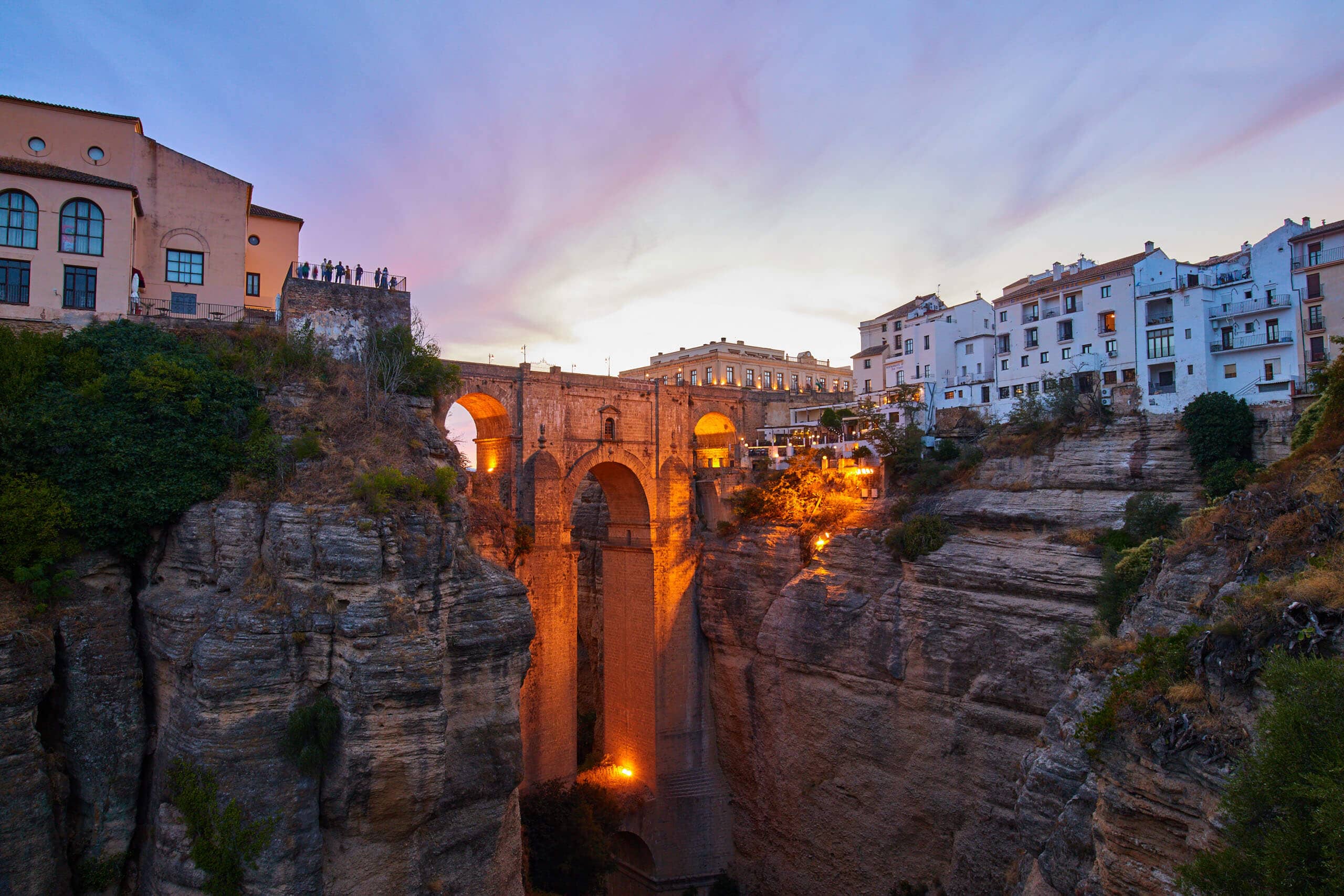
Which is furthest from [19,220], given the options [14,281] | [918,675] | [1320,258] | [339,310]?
[1320,258]

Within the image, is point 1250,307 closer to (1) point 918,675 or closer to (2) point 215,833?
(1) point 918,675

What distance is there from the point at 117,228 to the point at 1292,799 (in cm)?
2488

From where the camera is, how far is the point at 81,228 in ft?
64.7

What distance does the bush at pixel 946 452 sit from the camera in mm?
29266

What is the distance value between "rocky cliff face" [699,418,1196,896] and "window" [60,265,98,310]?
22.0 metres

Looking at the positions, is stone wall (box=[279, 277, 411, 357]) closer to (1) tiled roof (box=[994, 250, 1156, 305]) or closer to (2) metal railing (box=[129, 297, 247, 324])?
(2) metal railing (box=[129, 297, 247, 324])

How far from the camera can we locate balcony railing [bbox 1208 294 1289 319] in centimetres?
2647

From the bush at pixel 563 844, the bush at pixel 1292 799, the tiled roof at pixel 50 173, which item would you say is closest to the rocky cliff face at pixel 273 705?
the bush at pixel 563 844

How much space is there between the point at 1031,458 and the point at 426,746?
20.6 meters

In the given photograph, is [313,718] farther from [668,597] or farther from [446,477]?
[668,597]

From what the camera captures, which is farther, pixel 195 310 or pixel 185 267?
pixel 185 267

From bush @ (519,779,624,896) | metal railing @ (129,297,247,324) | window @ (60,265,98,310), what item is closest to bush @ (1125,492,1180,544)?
bush @ (519,779,624,896)

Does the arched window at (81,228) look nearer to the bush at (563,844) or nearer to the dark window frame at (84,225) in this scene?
the dark window frame at (84,225)

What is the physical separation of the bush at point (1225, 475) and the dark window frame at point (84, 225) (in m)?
30.0
